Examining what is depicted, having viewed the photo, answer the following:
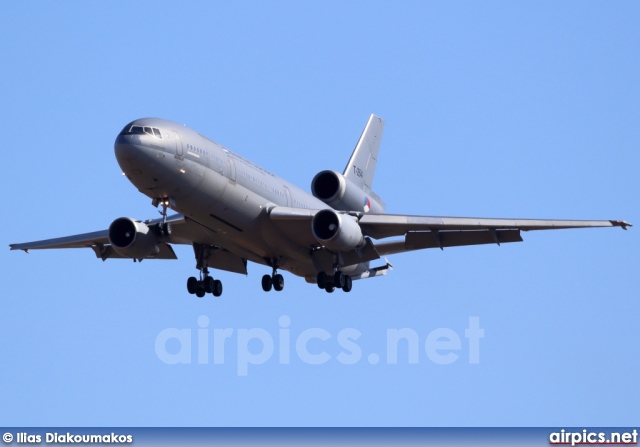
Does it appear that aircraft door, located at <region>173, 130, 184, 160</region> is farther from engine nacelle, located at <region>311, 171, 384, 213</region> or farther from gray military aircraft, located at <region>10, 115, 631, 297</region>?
engine nacelle, located at <region>311, 171, 384, 213</region>

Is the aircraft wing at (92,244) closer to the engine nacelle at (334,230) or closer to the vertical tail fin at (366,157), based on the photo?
the engine nacelle at (334,230)

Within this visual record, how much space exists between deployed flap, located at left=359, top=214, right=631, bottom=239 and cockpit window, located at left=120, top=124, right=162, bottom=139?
966cm

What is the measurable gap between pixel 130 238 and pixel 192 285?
366 cm

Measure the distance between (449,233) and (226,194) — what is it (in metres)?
9.75

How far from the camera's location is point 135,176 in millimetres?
42438

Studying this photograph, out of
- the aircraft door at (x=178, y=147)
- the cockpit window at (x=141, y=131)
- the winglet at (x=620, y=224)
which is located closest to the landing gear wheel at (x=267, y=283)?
the aircraft door at (x=178, y=147)

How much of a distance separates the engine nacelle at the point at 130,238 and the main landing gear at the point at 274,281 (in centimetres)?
484

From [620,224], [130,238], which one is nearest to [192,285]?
[130,238]

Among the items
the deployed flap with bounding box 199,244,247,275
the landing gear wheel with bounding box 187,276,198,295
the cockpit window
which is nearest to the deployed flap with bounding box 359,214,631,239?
the deployed flap with bounding box 199,244,247,275

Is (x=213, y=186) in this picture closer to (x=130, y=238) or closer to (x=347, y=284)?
(x=130, y=238)

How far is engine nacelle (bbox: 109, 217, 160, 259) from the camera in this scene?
48.0m

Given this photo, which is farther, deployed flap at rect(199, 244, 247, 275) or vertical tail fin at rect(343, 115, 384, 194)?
vertical tail fin at rect(343, 115, 384, 194)

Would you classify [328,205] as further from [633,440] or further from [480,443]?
[633,440]

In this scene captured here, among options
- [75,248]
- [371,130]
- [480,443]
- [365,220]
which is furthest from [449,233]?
[75,248]
